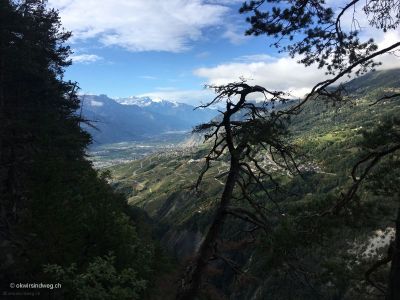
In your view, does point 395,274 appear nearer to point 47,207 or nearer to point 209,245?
point 209,245

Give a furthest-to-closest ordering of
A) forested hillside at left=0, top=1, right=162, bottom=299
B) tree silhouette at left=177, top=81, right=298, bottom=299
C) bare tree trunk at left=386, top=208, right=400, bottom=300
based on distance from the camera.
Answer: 1. forested hillside at left=0, top=1, right=162, bottom=299
2. tree silhouette at left=177, top=81, right=298, bottom=299
3. bare tree trunk at left=386, top=208, right=400, bottom=300

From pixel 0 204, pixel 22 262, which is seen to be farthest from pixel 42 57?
pixel 22 262

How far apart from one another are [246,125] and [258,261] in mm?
8460

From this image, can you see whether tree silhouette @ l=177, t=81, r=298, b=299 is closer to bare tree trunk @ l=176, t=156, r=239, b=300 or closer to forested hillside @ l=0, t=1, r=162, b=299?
bare tree trunk @ l=176, t=156, r=239, b=300

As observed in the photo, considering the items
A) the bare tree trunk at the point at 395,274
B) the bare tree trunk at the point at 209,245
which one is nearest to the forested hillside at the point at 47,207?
the bare tree trunk at the point at 209,245

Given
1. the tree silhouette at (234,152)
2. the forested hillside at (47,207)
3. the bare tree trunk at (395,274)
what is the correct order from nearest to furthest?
the bare tree trunk at (395,274) < the tree silhouette at (234,152) < the forested hillside at (47,207)

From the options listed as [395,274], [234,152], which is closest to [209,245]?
[234,152]

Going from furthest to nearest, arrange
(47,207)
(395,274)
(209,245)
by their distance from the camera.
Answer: (47,207) < (209,245) < (395,274)

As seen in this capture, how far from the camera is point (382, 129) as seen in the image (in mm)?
14383

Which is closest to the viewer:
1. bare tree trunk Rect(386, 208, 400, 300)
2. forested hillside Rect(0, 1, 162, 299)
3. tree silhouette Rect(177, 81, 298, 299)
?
bare tree trunk Rect(386, 208, 400, 300)

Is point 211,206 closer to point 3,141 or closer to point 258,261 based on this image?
point 258,261

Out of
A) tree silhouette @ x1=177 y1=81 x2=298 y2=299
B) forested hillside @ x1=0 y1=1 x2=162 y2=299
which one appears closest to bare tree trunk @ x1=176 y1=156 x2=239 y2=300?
tree silhouette @ x1=177 y1=81 x2=298 y2=299

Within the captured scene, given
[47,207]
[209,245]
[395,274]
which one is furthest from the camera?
[47,207]

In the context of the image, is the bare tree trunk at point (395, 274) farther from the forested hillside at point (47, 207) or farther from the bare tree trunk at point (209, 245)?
the forested hillside at point (47, 207)
